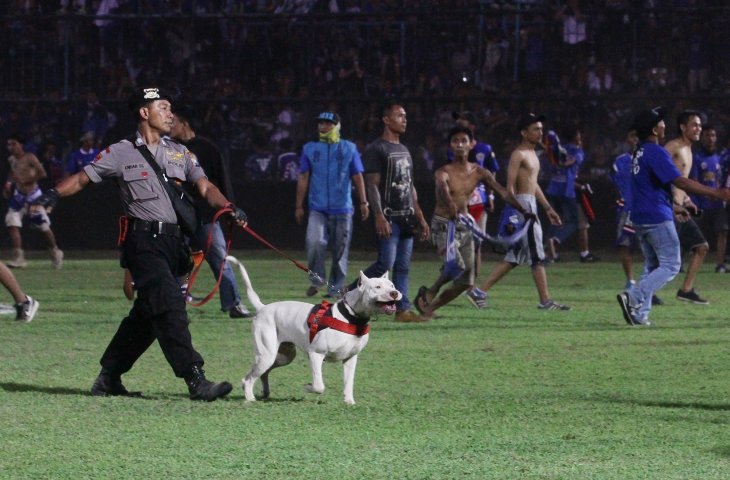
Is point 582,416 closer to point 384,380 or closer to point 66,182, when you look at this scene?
point 384,380

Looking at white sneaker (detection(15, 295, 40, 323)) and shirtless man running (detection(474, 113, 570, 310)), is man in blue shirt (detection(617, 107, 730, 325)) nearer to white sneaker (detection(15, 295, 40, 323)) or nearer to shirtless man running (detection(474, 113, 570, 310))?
shirtless man running (detection(474, 113, 570, 310))

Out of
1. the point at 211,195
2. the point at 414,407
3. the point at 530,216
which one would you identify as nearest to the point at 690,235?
the point at 530,216

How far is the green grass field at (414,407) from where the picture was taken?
22.4 ft

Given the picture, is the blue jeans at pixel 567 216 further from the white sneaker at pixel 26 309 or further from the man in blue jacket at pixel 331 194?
the white sneaker at pixel 26 309

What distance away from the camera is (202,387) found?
28.3ft

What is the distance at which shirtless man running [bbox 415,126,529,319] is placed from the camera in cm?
1366

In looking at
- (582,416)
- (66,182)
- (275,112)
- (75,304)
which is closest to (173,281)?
(66,182)

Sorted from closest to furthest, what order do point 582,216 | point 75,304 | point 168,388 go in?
point 168,388 → point 75,304 → point 582,216

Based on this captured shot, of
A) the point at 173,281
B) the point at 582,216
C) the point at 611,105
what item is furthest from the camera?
the point at 611,105

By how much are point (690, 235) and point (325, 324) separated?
8.45m

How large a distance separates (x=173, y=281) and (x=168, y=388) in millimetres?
958

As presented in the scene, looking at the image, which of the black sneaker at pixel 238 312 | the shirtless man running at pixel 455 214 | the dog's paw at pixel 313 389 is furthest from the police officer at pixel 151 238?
the shirtless man running at pixel 455 214

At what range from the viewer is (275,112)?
25859 mm

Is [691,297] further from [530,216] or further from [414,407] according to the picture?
[414,407]
